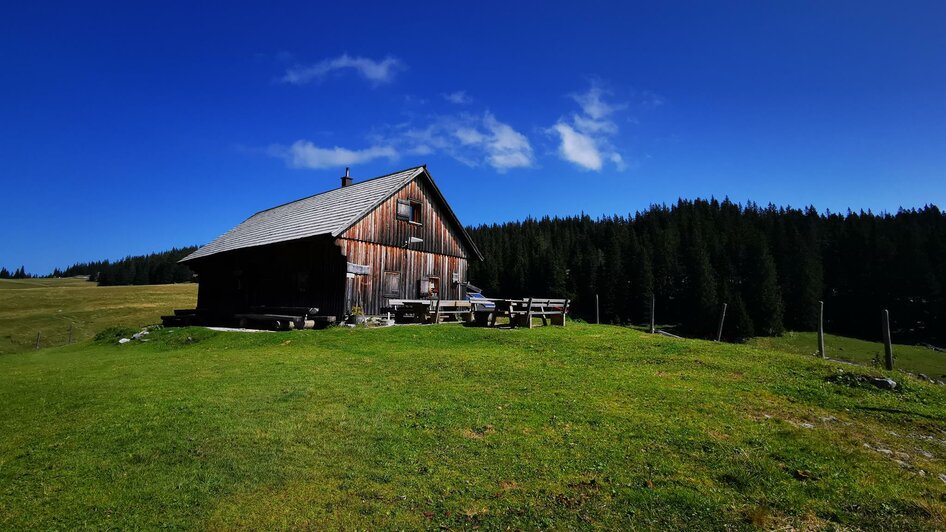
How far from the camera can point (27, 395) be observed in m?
11.0

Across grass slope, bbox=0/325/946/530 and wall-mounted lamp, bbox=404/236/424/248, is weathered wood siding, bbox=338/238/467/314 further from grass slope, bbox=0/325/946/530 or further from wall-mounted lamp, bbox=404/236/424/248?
grass slope, bbox=0/325/946/530

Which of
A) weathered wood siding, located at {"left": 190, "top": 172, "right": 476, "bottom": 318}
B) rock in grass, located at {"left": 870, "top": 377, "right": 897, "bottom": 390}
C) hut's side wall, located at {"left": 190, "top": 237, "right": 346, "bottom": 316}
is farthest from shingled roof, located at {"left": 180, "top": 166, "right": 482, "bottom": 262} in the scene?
rock in grass, located at {"left": 870, "top": 377, "right": 897, "bottom": 390}

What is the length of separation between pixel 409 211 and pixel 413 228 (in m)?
1.09

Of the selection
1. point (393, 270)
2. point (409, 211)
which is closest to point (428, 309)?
point (393, 270)

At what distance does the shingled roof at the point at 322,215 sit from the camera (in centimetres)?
2650

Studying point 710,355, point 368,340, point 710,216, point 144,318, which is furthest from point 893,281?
point 144,318

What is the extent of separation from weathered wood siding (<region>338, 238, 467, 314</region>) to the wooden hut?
2.2 inches

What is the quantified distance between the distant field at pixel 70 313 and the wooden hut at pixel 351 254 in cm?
2202

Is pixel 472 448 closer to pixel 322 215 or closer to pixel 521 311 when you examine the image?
pixel 521 311

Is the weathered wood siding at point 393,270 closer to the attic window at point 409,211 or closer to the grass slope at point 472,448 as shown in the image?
the attic window at point 409,211

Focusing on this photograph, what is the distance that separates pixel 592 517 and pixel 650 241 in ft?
356

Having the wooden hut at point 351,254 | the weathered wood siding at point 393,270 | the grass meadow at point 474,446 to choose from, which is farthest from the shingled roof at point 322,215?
the grass meadow at point 474,446

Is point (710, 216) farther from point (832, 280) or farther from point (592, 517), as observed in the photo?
point (592, 517)

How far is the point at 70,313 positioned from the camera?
60.8 metres
